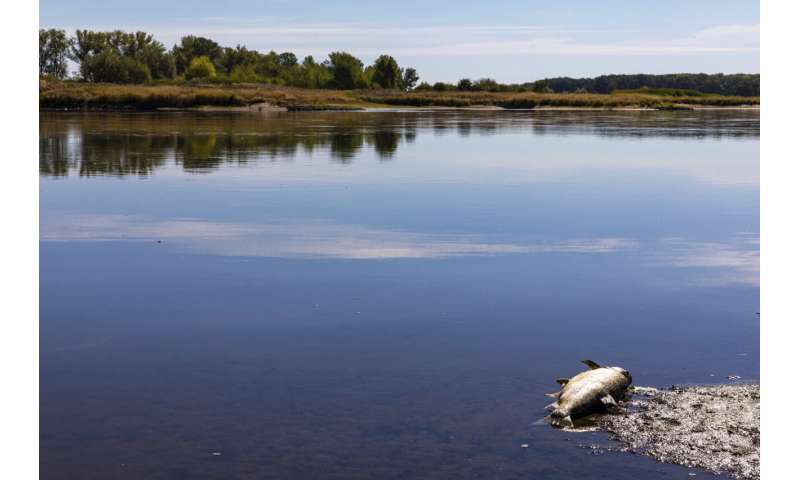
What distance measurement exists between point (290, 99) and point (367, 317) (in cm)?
10581

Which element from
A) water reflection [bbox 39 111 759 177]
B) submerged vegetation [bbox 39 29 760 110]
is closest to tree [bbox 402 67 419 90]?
submerged vegetation [bbox 39 29 760 110]

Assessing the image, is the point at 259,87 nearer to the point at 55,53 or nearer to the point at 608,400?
the point at 55,53

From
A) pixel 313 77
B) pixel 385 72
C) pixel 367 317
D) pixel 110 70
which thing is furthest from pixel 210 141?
pixel 385 72

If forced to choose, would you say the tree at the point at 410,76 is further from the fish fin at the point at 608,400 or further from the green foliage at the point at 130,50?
the fish fin at the point at 608,400

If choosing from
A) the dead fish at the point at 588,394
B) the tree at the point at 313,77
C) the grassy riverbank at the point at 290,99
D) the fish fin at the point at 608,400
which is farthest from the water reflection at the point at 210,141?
the tree at the point at 313,77

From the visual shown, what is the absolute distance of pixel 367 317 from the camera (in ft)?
49.7

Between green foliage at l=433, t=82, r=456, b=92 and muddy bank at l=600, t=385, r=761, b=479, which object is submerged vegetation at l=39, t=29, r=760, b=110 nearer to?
green foliage at l=433, t=82, r=456, b=92

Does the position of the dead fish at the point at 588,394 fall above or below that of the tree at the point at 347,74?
below

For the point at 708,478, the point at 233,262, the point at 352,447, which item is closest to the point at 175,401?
the point at 352,447

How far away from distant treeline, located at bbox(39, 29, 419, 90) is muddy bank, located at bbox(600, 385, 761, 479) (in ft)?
487

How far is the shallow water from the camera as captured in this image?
1055cm

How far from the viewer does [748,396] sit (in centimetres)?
1180

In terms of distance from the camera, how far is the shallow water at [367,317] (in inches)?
415
